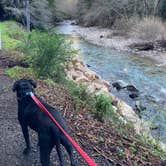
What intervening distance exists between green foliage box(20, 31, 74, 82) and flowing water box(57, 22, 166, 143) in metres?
3.18

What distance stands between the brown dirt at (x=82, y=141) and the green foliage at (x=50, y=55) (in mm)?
2241

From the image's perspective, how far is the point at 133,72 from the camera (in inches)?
741

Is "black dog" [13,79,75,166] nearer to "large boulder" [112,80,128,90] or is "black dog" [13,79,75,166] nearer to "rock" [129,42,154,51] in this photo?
"large boulder" [112,80,128,90]

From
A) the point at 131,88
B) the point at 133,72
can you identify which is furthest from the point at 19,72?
the point at 133,72

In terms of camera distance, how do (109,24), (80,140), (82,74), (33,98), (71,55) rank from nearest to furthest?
(33,98), (80,140), (71,55), (82,74), (109,24)

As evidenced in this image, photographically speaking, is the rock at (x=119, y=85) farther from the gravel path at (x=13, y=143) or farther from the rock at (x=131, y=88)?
the gravel path at (x=13, y=143)

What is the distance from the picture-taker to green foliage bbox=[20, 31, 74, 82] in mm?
9578

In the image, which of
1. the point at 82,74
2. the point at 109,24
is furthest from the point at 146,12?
the point at 82,74

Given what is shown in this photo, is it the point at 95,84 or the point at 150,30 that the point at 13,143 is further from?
the point at 150,30

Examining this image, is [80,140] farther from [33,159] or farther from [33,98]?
[33,98]

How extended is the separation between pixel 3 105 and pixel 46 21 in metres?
23.9

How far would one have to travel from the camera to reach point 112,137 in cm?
615

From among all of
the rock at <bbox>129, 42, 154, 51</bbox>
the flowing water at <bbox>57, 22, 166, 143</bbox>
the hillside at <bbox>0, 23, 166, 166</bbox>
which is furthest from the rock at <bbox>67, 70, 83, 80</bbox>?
the rock at <bbox>129, 42, 154, 51</bbox>

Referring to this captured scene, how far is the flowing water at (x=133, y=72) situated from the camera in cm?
1380
